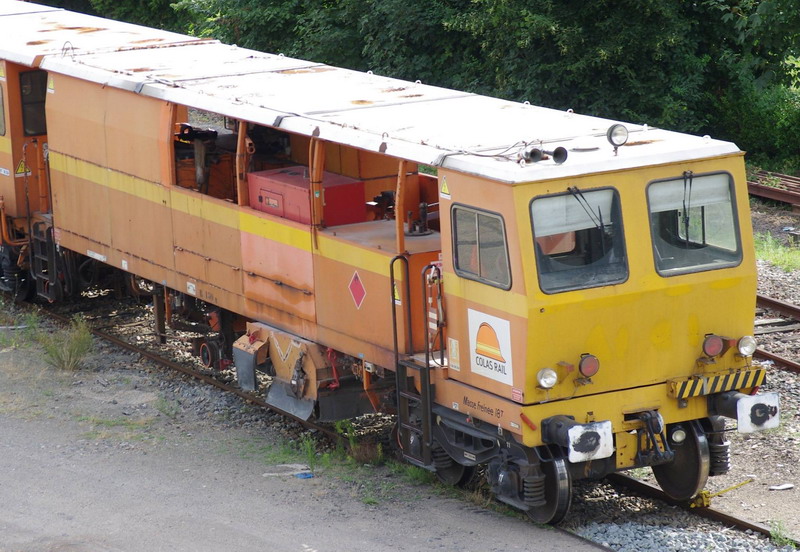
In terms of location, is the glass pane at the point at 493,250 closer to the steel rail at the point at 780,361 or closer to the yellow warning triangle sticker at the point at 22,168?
the steel rail at the point at 780,361

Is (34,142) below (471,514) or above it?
above

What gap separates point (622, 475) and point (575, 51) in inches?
551

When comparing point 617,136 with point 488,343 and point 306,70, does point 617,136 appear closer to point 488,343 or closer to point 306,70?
point 488,343

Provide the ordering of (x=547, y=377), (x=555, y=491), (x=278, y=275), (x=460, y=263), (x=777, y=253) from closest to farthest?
1. (x=547, y=377)
2. (x=555, y=491)
3. (x=460, y=263)
4. (x=278, y=275)
5. (x=777, y=253)

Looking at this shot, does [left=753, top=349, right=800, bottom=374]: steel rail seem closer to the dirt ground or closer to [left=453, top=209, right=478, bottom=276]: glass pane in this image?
the dirt ground

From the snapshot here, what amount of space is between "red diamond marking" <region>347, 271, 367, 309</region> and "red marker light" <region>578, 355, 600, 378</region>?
6.86 ft

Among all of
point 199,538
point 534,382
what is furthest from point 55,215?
point 534,382

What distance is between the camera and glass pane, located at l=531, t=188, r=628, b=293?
7.95 meters

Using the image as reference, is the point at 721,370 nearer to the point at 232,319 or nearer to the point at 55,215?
the point at 232,319

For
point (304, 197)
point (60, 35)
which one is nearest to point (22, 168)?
point (60, 35)

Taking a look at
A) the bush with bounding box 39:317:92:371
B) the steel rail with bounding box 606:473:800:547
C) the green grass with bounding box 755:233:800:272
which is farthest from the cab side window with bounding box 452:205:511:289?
the green grass with bounding box 755:233:800:272

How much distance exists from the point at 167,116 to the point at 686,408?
5.69 meters

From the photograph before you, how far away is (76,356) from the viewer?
1290 cm

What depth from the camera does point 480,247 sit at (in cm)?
825
